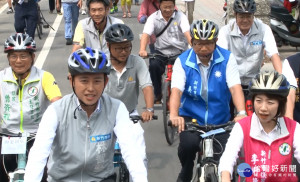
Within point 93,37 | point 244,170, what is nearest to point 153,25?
point 93,37

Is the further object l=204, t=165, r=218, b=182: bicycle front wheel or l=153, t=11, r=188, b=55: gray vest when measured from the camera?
l=153, t=11, r=188, b=55: gray vest

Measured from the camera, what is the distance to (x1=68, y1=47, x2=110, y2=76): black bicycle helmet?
4859 mm

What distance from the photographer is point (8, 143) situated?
20.1 ft

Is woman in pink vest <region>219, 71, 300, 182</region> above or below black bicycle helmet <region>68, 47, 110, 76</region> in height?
below

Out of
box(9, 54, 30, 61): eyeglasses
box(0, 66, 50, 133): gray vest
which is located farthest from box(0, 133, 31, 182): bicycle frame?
box(9, 54, 30, 61): eyeglasses

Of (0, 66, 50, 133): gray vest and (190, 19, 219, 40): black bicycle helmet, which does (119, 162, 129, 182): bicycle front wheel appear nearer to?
(0, 66, 50, 133): gray vest

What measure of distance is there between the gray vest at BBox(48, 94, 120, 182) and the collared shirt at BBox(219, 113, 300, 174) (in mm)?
843

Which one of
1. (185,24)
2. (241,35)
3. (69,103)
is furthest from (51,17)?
(69,103)

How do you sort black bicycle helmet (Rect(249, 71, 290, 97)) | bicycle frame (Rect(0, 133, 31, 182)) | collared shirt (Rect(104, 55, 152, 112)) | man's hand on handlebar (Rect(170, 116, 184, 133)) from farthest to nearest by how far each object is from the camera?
1. collared shirt (Rect(104, 55, 152, 112))
2. man's hand on handlebar (Rect(170, 116, 184, 133))
3. bicycle frame (Rect(0, 133, 31, 182))
4. black bicycle helmet (Rect(249, 71, 290, 97))

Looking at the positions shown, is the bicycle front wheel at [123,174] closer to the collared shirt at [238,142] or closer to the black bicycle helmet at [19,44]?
the collared shirt at [238,142]

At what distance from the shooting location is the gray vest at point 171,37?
10.5 metres

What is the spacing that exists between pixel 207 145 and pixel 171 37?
4.45 meters

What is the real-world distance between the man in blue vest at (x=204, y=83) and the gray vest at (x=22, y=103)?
4.29 ft

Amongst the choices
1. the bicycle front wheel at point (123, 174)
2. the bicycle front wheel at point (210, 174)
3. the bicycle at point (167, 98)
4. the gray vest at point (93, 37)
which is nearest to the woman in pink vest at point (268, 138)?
the bicycle front wheel at point (210, 174)
